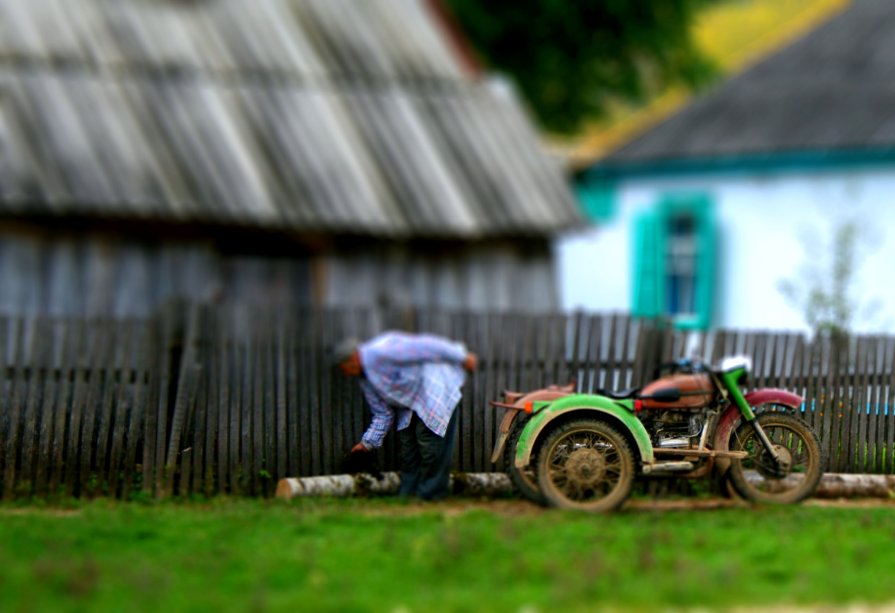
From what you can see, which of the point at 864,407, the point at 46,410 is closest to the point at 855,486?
the point at 864,407

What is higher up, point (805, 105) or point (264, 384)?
point (805, 105)

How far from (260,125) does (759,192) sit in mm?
7674

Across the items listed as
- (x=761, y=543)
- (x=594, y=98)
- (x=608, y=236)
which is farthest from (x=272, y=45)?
(x=594, y=98)

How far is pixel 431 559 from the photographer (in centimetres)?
805

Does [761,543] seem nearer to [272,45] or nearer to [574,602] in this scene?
[574,602]

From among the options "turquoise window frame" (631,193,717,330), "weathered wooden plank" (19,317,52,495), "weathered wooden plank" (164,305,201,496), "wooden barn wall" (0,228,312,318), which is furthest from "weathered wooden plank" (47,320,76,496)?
"turquoise window frame" (631,193,717,330)

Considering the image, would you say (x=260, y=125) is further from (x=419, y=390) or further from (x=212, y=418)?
(x=419, y=390)

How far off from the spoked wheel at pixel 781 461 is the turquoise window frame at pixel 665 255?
11.3m

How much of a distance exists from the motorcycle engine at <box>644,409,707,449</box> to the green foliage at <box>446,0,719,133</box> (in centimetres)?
1877

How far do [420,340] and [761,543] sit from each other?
2907 millimetres

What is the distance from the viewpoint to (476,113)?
18312 mm

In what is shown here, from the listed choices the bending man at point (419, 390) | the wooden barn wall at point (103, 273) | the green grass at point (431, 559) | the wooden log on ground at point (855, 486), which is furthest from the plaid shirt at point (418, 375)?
the wooden barn wall at point (103, 273)

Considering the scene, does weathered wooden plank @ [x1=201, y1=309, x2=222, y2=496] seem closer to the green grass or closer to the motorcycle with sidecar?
the green grass

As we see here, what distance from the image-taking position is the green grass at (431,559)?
23.6ft
